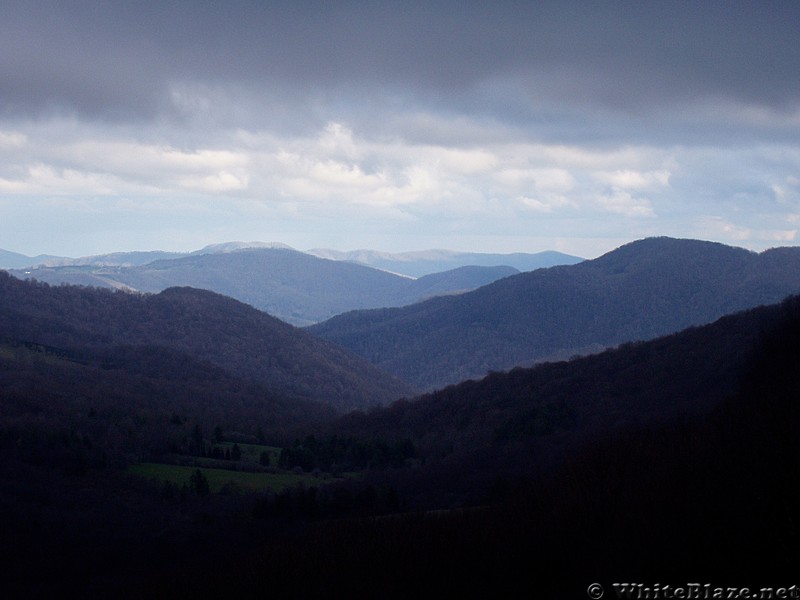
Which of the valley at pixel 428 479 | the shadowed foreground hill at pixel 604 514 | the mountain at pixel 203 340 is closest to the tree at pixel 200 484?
the valley at pixel 428 479

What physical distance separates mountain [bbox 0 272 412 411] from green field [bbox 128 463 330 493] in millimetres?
86386

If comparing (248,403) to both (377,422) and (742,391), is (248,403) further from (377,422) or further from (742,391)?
(742,391)

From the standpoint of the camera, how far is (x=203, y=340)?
621ft

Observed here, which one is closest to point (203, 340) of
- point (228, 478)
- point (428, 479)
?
point (228, 478)

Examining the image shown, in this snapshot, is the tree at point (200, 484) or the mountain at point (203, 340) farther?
the mountain at point (203, 340)

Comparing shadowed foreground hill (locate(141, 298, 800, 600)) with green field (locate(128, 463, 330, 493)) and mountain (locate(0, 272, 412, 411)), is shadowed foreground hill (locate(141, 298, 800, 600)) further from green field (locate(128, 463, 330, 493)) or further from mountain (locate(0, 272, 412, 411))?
mountain (locate(0, 272, 412, 411))

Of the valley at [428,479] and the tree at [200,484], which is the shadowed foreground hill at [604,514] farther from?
the tree at [200,484]

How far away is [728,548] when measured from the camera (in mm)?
24672

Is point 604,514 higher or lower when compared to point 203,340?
lower

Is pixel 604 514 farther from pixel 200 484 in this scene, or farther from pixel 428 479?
pixel 200 484

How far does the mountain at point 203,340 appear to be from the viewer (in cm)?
16262

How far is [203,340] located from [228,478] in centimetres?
12943

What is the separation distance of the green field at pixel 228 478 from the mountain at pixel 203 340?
283ft

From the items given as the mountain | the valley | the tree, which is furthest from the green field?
the mountain
